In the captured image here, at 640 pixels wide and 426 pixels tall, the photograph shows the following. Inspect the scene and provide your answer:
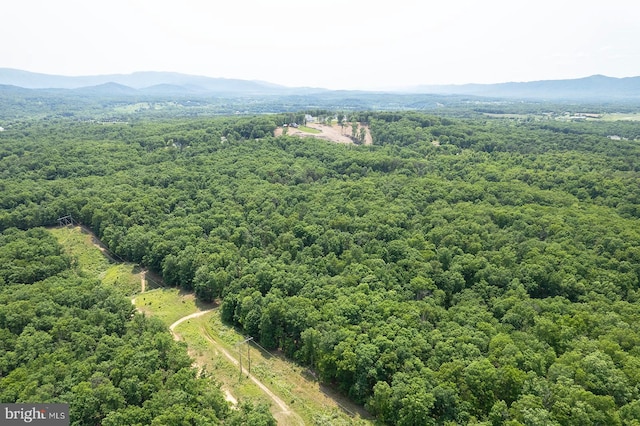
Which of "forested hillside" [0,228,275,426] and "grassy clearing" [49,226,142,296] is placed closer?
"forested hillside" [0,228,275,426]

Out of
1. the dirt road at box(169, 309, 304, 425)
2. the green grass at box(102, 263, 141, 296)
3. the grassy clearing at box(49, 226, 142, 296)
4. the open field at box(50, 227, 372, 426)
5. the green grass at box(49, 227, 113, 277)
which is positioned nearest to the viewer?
the dirt road at box(169, 309, 304, 425)

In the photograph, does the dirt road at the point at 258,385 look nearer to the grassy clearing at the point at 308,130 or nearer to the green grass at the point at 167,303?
the green grass at the point at 167,303

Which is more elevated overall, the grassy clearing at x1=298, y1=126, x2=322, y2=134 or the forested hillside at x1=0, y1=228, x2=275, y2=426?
the grassy clearing at x1=298, y1=126, x2=322, y2=134

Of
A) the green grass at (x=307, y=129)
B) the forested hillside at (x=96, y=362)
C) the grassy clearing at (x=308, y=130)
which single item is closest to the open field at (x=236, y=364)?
the forested hillside at (x=96, y=362)

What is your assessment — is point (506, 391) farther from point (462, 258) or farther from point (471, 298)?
point (462, 258)

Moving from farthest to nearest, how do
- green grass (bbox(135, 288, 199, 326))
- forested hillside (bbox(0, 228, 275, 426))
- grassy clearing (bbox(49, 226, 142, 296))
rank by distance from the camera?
grassy clearing (bbox(49, 226, 142, 296)), green grass (bbox(135, 288, 199, 326)), forested hillside (bbox(0, 228, 275, 426))

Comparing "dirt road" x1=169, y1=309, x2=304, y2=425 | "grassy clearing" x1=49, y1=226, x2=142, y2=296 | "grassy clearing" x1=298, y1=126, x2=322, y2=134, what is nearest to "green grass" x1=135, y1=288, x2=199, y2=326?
"dirt road" x1=169, y1=309, x2=304, y2=425

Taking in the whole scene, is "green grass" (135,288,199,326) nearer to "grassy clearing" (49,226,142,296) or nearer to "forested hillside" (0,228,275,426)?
"grassy clearing" (49,226,142,296)

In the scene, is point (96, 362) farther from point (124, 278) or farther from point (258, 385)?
point (124, 278)

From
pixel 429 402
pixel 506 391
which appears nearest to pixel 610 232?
pixel 506 391
